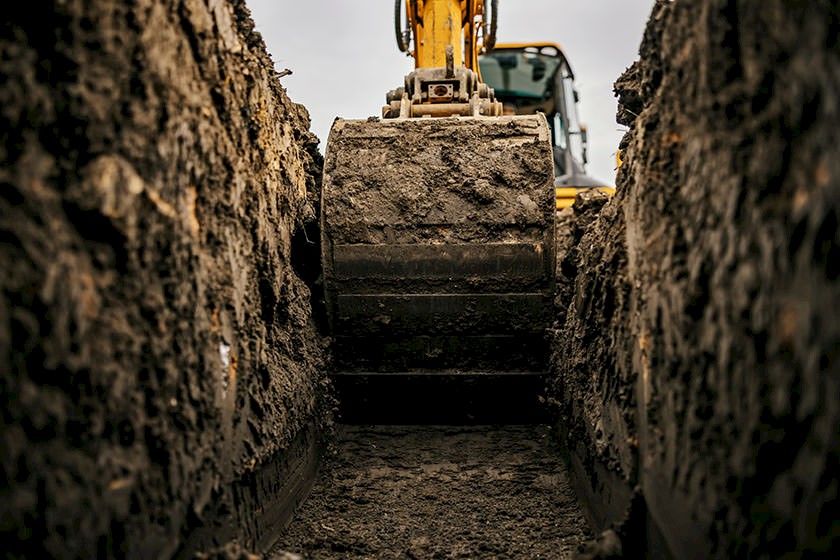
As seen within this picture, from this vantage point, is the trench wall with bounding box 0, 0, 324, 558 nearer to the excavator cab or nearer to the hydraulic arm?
the hydraulic arm

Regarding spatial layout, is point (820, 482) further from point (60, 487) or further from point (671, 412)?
point (60, 487)

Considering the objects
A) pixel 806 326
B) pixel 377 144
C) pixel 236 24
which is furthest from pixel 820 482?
A: pixel 377 144

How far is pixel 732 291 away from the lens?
3.10ft

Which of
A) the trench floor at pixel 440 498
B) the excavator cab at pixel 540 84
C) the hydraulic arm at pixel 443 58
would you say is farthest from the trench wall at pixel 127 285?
the excavator cab at pixel 540 84

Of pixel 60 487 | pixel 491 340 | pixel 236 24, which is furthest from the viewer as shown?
pixel 491 340

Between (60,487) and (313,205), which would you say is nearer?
(60,487)

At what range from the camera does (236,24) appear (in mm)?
1699

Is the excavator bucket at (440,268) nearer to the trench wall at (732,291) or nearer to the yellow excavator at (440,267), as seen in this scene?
the yellow excavator at (440,267)

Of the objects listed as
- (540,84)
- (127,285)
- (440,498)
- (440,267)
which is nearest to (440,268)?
(440,267)

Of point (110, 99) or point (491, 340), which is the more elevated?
point (110, 99)

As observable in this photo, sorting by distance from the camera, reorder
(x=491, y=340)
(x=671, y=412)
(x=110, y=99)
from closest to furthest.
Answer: (x=110, y=99) < (x=671, y=412) < (x=491, y=340)

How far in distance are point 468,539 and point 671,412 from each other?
85cm

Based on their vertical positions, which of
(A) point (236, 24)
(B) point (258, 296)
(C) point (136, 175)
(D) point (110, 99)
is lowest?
(B) point (258, 296)

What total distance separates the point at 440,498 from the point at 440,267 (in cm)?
80
